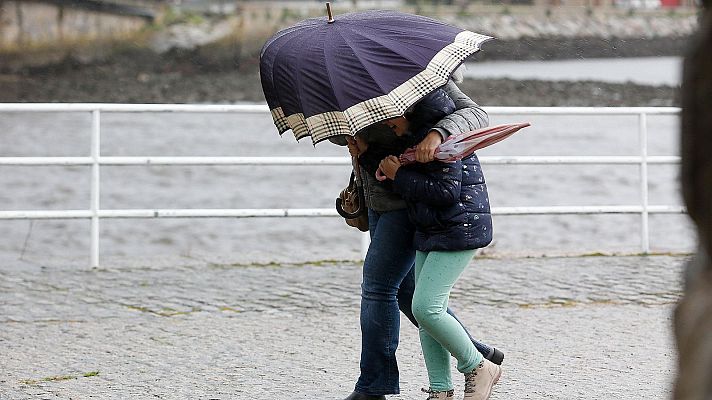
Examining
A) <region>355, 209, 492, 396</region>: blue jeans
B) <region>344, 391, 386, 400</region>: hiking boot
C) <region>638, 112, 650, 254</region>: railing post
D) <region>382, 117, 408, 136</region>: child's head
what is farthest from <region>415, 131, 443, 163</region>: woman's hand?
<region>638, 112, 650, 254</region>: railing post

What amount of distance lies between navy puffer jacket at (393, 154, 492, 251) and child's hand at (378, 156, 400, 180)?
0.06 feet

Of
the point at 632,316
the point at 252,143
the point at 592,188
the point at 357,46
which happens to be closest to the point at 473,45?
the point at 357,46

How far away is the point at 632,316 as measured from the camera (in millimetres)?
6695

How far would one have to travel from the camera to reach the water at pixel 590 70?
7219 centimetres

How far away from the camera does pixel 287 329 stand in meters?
6.40

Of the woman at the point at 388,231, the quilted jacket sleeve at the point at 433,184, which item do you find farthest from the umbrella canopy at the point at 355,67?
the quilted jacket sleeve at the point at 433,184

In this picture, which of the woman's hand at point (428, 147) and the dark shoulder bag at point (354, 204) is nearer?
the woman's hand at point (428, 147)

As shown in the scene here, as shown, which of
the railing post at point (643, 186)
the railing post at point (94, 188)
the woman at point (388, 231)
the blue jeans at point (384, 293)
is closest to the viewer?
the woman at point (388, 231)

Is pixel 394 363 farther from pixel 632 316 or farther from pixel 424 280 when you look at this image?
pixel 632 316

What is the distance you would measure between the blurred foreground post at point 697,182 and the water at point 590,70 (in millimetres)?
65879

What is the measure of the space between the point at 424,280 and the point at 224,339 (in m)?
2.13

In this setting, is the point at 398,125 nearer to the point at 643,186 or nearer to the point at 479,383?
the point at 479,383

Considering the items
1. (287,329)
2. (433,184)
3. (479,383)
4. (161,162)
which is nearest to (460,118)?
(433,184)

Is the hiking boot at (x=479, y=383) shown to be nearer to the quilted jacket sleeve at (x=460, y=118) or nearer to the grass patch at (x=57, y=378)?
the quilted jacket sleeve at (x=460, y=118)
